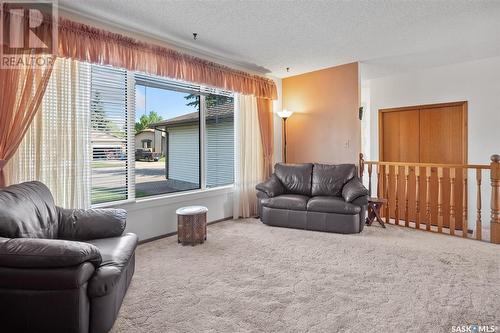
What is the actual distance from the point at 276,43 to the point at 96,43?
2.16 metres

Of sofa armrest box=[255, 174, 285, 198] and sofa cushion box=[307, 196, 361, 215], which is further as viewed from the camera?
sofa armrest box=[255, 174, 285, 198]

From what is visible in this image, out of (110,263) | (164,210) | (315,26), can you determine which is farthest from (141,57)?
(110,263)

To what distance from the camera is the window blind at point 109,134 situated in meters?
3.23

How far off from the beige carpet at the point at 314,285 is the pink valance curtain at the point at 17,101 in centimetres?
160

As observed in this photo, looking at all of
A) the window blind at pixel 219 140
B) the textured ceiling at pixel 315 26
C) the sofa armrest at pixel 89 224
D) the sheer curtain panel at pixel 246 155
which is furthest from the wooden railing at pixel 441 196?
the sofa armrest at pixel 89 224

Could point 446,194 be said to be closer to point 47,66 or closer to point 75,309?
point 75,309

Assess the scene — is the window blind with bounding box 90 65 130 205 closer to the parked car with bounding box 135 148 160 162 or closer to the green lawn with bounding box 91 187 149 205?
the green lawn with bounding box 91 187 149 205

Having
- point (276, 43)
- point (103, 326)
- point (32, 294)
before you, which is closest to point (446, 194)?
point (276, 43)

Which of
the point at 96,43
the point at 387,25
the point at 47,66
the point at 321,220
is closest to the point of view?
the point at 47,66

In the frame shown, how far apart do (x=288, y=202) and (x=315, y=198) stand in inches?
16.2

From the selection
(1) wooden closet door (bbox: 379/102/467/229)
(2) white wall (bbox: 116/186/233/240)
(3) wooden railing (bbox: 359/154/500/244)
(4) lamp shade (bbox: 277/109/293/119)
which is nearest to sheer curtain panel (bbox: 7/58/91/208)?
(2) white wall (bbox: 116/186/233/240)

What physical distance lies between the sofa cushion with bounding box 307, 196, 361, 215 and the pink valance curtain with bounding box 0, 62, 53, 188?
3.42m

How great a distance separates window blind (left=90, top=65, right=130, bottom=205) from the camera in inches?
127

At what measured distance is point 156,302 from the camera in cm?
220
